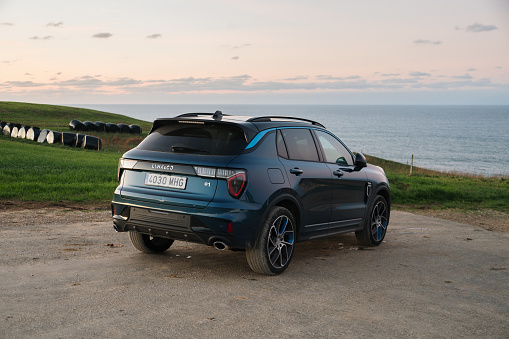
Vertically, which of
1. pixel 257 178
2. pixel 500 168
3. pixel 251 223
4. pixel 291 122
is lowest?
pixel 500 168

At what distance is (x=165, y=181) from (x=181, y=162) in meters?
0.31

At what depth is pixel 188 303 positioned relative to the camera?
18.1ft

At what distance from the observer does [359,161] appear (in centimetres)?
849

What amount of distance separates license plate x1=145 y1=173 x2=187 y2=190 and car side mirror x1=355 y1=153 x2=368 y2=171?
2983mm

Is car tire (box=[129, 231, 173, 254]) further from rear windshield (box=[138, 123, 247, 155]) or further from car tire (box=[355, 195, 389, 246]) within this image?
car tire (box=[355, 195, 389, 246])

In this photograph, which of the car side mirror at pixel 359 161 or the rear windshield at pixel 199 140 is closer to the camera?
the rear windshield at pixel 199 140

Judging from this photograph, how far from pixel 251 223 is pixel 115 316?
193cm

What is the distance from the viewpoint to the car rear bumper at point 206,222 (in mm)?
6285

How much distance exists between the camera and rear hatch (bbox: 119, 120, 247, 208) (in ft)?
21.0

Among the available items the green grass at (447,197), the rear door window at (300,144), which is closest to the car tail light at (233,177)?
the rear door window at (300,144)

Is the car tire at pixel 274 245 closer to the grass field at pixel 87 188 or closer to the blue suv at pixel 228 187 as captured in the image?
the blue suv at pixel 228 187

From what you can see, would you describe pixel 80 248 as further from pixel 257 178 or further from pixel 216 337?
pixel 216 337

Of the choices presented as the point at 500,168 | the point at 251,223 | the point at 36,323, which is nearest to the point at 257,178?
the point at 251,223

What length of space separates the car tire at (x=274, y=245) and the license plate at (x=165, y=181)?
1.04 meters
